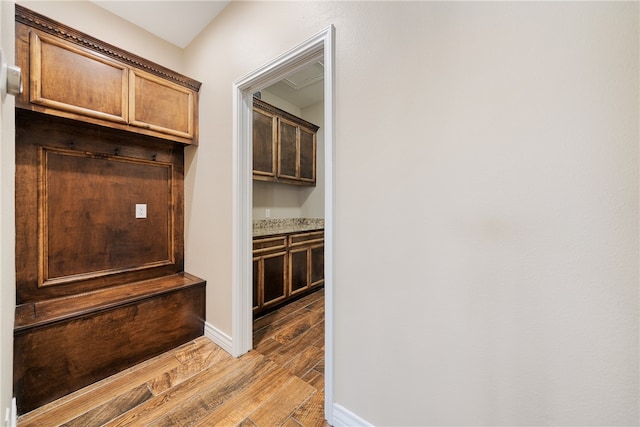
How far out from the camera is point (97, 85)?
173 cm

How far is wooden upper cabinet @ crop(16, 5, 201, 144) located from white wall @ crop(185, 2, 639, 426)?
136 cm

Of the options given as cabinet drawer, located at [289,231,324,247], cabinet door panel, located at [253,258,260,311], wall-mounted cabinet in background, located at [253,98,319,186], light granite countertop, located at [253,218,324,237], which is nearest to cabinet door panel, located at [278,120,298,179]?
wall-mounted cabinet in background, located at [253,98,319,186]

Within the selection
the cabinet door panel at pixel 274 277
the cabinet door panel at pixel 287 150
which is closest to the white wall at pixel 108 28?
the cabinet door panel at pixel 287 150

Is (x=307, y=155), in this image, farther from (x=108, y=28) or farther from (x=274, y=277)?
(x=108, y=28)

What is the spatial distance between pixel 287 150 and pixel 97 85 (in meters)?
1.90

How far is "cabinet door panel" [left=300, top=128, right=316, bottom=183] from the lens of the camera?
351 cm

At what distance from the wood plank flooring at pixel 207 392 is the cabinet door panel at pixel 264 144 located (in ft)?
6.06

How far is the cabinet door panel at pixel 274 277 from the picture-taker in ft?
8.39

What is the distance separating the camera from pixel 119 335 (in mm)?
1702

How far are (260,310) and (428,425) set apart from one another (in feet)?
5.98

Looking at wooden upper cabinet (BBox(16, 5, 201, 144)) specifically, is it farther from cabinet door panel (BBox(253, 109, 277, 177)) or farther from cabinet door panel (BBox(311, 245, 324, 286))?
cabinet door panel (BBox(311, 245, 324, 286))

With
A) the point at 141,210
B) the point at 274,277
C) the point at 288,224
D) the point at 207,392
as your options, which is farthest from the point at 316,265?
the point at 141,210

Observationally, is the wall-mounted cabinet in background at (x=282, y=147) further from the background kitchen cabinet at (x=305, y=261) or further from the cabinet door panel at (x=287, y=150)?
the background kitchen cabinet at (x=305, y=261)

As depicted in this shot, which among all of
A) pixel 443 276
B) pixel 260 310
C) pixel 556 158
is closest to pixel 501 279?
pixel 443 276
